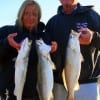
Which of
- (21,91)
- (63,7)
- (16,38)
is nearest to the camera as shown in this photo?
(21,91)

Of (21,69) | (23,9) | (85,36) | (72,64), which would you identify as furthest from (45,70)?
(23,9)

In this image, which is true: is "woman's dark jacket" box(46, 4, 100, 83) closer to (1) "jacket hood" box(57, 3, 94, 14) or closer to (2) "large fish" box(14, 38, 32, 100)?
(1) "jacket hood" box(57, 3, 94, 14)

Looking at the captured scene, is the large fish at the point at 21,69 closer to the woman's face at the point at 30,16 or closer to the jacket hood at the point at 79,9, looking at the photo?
the woman's face at the point at 30,16

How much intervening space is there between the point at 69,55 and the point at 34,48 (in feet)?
1.71

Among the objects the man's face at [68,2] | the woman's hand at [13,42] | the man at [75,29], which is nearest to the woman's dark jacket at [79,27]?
the man at [75,29]

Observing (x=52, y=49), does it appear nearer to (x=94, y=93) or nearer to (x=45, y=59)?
(x=45, y=59)

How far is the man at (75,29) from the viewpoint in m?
7.48

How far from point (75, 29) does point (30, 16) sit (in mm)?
733

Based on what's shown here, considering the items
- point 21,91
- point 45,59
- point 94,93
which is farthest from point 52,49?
point 94,93

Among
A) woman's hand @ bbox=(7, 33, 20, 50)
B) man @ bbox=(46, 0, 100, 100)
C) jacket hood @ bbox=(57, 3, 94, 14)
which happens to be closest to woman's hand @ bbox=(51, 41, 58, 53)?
man @ bbox=(46, 0, 100, 100)

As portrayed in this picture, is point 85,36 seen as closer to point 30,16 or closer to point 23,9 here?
point 30,16

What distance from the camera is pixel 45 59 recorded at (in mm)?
6871

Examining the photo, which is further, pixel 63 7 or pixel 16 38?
pixel 63 7

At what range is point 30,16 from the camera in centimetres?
737
